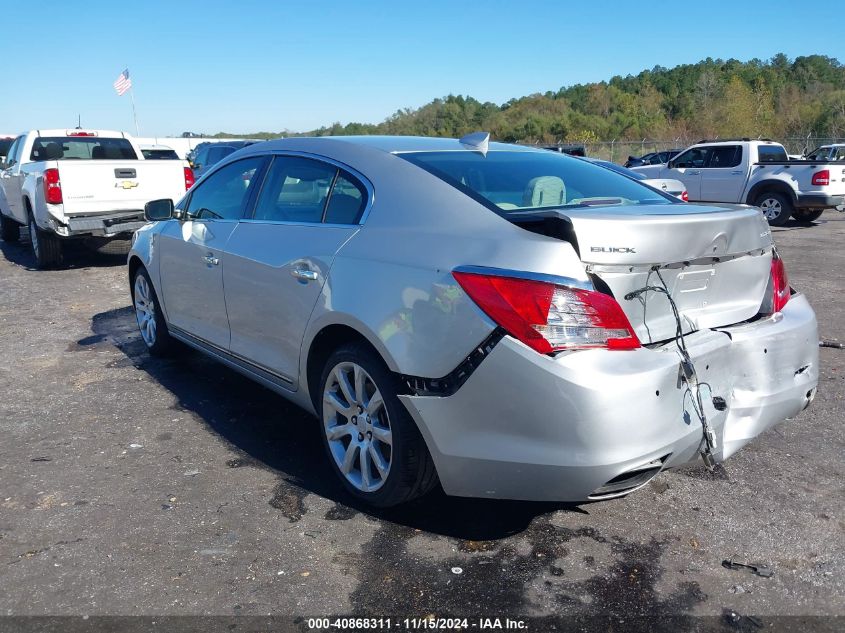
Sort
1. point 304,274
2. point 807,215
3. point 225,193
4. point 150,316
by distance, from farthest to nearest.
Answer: point 807,215, point 150,316, point 225,193, point 304,274

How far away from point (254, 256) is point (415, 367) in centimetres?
149

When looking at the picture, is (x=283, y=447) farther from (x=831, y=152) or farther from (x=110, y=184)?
(x=831, y=152)

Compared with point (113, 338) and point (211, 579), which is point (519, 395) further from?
point (113, 338)

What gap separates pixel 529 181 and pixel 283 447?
202 cm

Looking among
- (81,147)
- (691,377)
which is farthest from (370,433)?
(81,147)

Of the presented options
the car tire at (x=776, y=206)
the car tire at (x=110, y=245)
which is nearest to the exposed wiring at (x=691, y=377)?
the car tire at (x=110, y=245)

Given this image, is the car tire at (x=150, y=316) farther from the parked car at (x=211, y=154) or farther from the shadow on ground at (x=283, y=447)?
the parked car at (x=211, y=154)

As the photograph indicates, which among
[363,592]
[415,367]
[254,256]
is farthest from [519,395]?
[254,256]

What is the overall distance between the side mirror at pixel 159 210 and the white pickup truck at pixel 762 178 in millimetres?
13653

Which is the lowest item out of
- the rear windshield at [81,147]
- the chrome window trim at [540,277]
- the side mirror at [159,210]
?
the chrome window trim at [540,277]

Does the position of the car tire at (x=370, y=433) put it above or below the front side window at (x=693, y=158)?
below

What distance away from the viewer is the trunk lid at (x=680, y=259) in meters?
2.73

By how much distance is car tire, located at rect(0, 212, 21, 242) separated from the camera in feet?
46.5

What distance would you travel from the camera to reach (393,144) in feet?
12.6
